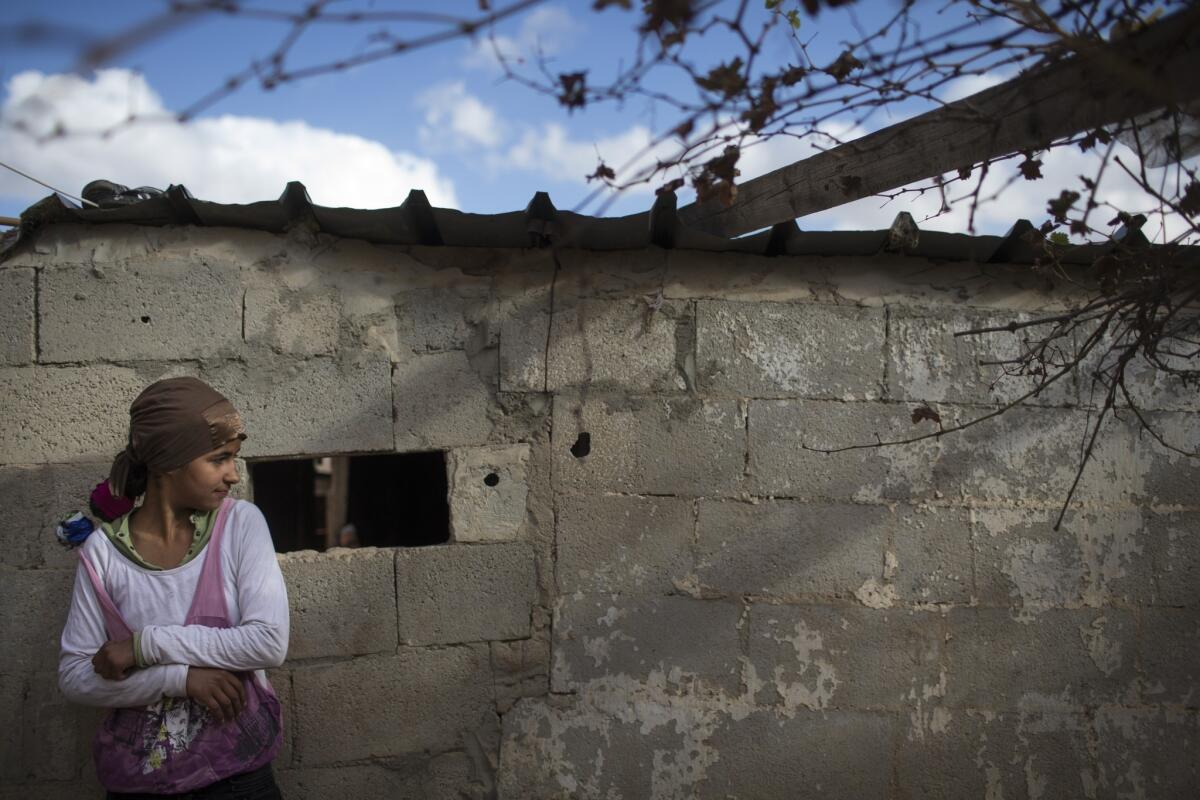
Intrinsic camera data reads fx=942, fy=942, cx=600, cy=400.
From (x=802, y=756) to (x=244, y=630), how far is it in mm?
1868

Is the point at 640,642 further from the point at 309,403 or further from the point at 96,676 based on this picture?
the point at 96,676

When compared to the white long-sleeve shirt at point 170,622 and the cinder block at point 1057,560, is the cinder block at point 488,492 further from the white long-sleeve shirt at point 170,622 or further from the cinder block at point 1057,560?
the cinder block at point 1057,560

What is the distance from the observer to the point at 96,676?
224 centimetres

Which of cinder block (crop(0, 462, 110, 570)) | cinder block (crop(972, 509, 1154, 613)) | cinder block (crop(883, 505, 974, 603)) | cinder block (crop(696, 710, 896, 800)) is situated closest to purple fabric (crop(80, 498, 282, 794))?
cinder block (crop(0, 462, 110, 570))

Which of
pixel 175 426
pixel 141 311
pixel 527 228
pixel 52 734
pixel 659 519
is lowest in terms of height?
pixel 52 734

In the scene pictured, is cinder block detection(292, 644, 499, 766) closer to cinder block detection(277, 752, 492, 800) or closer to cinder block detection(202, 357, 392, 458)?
cinder block detection(277, 752, 492, 800)

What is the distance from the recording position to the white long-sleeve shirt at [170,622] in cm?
224

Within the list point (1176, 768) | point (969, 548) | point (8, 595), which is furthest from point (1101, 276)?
point (8, 595)

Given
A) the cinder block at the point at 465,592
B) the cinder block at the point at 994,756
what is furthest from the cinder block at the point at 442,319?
the cinder block at the point at 994,756

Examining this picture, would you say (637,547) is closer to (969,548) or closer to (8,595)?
(969,548)

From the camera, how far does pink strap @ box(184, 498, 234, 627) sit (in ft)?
7.66

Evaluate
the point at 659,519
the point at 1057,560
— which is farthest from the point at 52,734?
the point at 1057,560

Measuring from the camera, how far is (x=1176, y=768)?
3.22 metres

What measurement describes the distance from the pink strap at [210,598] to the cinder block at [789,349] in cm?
165
